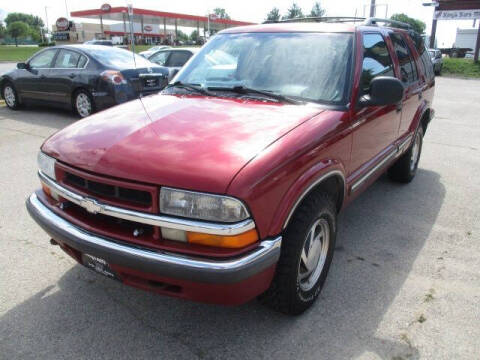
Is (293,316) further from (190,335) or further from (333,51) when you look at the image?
(333,51)

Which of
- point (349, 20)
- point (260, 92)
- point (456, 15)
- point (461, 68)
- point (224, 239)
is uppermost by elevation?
point (456, 15)

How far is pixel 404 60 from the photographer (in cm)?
443

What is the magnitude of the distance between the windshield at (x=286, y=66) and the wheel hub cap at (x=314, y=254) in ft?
3.02

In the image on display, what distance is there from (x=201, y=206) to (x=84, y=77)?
7157 millimetres

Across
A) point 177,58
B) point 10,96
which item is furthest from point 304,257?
point 177,58

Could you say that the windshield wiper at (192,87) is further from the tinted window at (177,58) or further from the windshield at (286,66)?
the tinted window at (177,58)

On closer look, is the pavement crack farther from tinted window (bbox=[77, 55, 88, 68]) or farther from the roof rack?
tinted window (bbox=[77, 55, 88, 68])

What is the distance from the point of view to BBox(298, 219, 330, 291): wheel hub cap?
2673mm

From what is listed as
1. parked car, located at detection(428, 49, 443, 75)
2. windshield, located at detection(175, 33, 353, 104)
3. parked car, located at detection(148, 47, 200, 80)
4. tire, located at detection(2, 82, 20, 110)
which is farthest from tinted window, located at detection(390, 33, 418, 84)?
parked car, located at detection(428, 49, 443, 75)

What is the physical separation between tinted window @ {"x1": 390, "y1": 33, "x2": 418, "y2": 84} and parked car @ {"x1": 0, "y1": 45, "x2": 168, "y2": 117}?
4523 millimetres

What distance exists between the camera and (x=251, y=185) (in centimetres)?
204

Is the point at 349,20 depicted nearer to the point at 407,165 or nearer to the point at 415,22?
the point at 407,165

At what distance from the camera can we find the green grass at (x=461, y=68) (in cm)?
2706

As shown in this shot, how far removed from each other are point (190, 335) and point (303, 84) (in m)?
1.90
